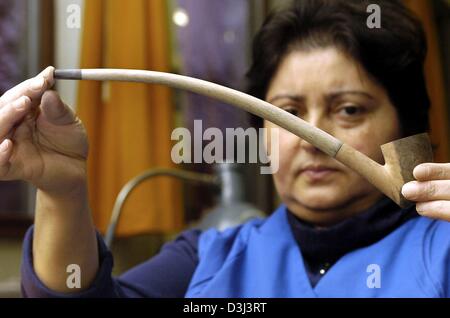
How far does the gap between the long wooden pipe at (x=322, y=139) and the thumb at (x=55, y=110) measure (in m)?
0.04

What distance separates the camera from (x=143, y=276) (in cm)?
71

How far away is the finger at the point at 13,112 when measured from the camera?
45 centimetres

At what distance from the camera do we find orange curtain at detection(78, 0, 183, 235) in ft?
3.63

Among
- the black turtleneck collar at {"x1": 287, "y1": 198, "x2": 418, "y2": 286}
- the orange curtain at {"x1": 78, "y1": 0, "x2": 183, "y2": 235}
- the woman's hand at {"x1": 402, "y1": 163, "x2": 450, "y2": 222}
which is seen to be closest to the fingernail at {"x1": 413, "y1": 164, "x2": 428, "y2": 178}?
the woman's hand at {"x1": 402, "y1": 163, "x2": 450, "y2": 222}

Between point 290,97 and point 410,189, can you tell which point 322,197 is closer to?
point 290,97

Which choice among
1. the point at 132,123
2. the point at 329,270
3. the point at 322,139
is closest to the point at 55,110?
the point at 322,139

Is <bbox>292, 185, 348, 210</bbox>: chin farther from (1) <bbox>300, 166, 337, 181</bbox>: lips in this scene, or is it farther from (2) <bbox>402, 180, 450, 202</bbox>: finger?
(2) <bbox>402, 180, 450, 202</bbox>: finger

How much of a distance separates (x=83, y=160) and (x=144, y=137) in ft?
2.13

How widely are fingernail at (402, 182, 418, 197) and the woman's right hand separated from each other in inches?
11.7

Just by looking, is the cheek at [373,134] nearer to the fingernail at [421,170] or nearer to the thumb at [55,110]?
the fingernail at [421,170]

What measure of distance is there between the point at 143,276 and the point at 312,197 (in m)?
0.25

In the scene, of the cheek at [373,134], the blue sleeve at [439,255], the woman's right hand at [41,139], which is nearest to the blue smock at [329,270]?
the blue sleeve at [439,255]

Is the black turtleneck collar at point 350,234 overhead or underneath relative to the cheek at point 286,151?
underneath
